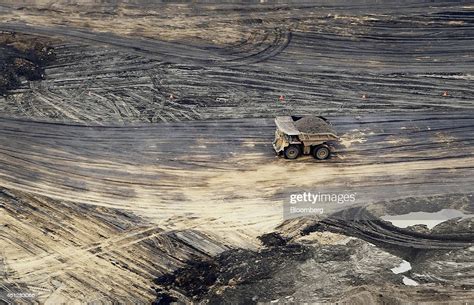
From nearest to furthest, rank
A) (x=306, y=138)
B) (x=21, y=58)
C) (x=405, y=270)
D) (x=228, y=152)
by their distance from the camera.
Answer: (x=405, y=270), (x=306, y=138), (x=228, y=152), (x=21, y=58)

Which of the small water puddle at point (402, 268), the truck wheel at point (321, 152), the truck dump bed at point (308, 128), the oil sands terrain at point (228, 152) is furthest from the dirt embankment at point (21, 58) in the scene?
the small water puddle at point (402, 268)

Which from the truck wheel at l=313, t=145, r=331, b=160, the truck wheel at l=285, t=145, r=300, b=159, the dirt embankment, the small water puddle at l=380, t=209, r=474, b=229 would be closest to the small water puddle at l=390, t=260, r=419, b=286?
the small water puddle at l=380, t=209, r=474, b=229

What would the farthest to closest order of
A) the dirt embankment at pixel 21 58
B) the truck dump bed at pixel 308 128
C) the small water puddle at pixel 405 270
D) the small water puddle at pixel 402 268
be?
1. the dirt embankment at pixel 21 58
2. the truck dump bed at pixel 308 128
3. the small water puddle at pixel 402 268
4. the small water puddle at pixel 405 270

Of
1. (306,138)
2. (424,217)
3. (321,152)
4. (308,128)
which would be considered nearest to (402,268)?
(424,217)

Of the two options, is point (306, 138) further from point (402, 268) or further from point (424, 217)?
point (402, 268)

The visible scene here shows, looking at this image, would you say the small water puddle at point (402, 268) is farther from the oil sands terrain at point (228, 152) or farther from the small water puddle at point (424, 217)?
the small water puddle at point (424, 217)

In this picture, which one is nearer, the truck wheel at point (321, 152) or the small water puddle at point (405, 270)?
the small water puddle at point (405, 270)

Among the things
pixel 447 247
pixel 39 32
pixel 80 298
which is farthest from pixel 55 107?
pixel 447 247

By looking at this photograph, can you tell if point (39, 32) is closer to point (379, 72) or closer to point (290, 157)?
point (290, 157)
